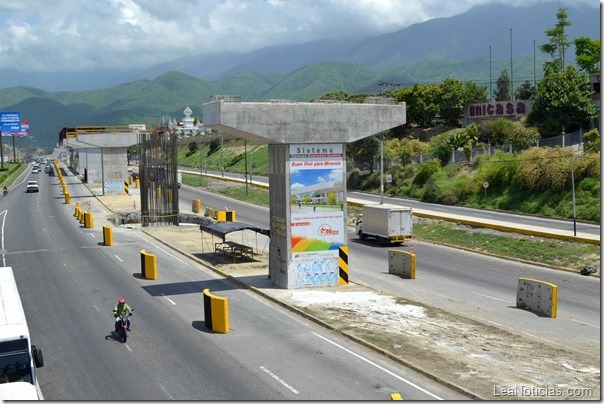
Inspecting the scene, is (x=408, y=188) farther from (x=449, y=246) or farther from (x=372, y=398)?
(x=372, y=398)

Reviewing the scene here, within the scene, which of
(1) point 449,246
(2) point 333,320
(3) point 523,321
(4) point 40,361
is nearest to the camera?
(4) point 40,361

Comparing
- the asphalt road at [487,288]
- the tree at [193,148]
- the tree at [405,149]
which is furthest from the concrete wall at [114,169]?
the tree at [193,148]

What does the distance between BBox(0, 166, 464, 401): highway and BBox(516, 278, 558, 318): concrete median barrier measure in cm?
944

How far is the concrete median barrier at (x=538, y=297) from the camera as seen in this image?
85.8ft

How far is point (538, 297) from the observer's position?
88.3ft

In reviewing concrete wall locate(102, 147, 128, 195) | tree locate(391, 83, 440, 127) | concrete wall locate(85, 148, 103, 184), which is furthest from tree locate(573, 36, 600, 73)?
concrete wall locate(85, 148, 103, 184)

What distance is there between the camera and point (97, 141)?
266 ft

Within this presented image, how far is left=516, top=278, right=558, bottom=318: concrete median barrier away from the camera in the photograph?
2614 centimetres

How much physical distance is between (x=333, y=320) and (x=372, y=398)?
737cm

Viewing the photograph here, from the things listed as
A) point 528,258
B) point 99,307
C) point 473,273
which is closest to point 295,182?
point 99,307

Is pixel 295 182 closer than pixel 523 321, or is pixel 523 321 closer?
pixel 523 321

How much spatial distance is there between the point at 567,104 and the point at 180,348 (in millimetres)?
65816

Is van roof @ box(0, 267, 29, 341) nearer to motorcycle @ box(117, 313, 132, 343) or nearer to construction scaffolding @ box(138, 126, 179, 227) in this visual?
motorcycle @ box(117, 313, 132, 343)

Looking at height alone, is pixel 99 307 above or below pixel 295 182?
below
